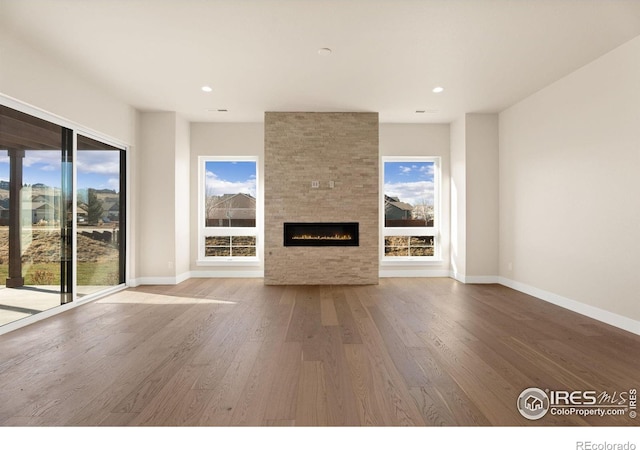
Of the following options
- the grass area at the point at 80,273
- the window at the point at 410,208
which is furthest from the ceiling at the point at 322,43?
the grass area at the point at 80,273

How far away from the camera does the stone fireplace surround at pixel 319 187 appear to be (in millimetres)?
6238

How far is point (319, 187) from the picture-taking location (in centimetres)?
626

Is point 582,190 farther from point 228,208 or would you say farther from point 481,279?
point 228,208

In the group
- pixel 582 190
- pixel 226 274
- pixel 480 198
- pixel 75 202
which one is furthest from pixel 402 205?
pixel 75 202

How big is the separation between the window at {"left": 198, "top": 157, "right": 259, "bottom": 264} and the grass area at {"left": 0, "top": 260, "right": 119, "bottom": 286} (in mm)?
1756

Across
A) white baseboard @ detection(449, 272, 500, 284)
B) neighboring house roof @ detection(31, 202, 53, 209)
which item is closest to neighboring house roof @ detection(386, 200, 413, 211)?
white baseboard @ detection(449, 272, 500, 284)

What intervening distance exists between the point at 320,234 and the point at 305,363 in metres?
3.70

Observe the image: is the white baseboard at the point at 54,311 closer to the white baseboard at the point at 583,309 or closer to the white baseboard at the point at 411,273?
the white baseboard at the point at 411,273

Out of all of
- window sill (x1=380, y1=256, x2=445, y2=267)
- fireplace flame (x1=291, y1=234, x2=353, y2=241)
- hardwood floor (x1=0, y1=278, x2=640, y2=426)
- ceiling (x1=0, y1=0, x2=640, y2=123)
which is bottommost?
hardwood floor (x1=0, y1=278, x2=640, y2=426)

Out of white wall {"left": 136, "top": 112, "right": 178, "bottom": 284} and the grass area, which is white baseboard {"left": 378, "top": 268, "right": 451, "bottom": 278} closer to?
white wall {"left": 136, "top": 112, "right": 178, "bottom": 284}

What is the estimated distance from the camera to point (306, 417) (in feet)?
6.45

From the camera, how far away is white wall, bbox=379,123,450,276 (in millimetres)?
7059

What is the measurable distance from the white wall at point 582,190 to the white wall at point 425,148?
1313mm
